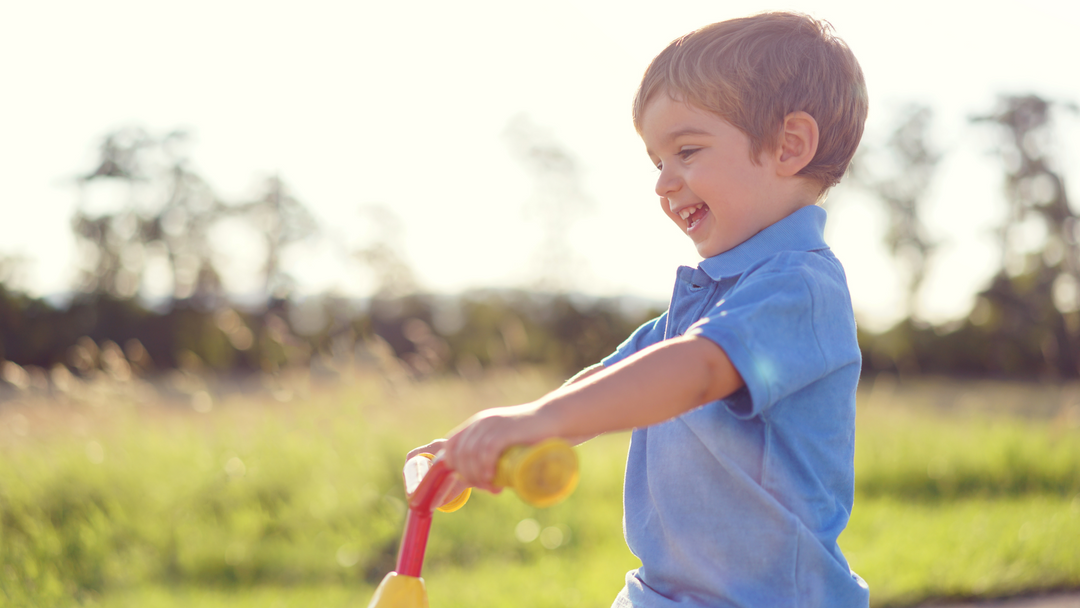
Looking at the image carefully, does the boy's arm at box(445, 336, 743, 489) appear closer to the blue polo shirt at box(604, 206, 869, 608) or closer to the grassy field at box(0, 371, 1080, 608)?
the blue polo shirt at box(604, 206, 869, 608)

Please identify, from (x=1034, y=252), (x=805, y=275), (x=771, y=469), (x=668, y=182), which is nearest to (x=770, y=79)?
(x=668, y=182)

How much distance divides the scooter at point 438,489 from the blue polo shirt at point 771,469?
350mm

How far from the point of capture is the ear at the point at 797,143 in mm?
1483

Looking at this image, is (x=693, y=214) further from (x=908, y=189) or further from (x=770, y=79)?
(x=908, y=189)

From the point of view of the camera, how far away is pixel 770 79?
1.47m

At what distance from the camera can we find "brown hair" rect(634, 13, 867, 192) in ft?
4.77

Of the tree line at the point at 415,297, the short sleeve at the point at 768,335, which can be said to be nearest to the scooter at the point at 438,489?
the short sleeve at the point at 768,335

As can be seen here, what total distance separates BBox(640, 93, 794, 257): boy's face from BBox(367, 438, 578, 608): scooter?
2.20 feet

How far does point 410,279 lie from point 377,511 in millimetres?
9832

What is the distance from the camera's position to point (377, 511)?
4406mm

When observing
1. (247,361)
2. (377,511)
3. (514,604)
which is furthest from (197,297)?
(514,604)

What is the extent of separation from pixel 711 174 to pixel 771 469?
1.74 feet

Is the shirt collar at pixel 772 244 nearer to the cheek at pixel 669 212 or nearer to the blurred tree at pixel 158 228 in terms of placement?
the cheek at pixel 669 212

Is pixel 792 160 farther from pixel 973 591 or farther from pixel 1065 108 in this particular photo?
pixel 1065 108
